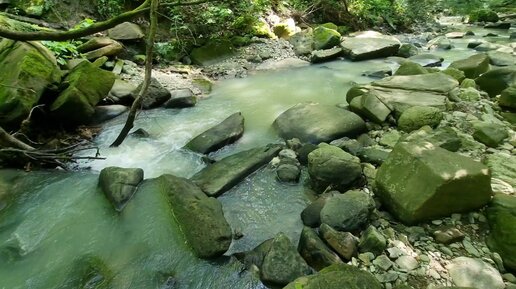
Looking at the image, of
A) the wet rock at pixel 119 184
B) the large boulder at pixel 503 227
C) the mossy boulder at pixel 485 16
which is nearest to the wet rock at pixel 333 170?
the large boulder at pixel 503 227

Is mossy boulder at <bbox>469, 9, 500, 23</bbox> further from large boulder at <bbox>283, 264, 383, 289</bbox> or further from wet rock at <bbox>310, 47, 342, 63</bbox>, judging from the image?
large boulder at <bbox>283, 264, 383, 289</bbox>

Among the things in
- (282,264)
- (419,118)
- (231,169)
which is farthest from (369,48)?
(282,264)

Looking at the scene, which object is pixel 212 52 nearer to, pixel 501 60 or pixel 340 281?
pixel 501 60

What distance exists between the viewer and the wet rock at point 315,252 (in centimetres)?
276

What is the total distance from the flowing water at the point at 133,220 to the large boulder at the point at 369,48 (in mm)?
5155

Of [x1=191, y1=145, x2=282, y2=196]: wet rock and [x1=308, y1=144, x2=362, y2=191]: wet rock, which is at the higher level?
[x1=308, y1=144, x2=362, y2=191]: wet rock

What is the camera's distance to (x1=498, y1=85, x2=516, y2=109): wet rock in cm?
488

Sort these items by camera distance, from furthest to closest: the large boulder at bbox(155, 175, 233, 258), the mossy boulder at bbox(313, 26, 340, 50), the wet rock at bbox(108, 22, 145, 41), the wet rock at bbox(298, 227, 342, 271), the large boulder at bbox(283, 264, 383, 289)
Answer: the mossy boulder at bbox(313, 26, 340, 50) → the wet rock at bbox(108, 22, 145, 41) → the large boulder at bbox(155, 175, 233, 258) → the wet rock at bbox(298, 227, 342, 271) → the large boulder at bbox(283, 264, 383, 289)

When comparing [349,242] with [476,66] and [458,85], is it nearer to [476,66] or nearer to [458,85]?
[458,85]

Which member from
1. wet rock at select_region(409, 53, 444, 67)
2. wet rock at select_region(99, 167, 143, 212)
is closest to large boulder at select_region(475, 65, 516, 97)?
wet rock at select_region(409, 53, 444, 67)

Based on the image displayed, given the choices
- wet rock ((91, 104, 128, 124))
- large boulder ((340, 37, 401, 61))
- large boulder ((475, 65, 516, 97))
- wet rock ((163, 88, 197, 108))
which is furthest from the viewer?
large boulder ((340, 37, 401, 61))

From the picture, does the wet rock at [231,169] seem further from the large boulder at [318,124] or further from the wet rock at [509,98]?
the wet rock at [509,98]

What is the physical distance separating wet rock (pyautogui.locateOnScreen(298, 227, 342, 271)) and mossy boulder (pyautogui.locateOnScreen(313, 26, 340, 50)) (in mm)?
8230

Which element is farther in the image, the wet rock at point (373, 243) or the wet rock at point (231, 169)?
the wet rock at point (231, 169)
